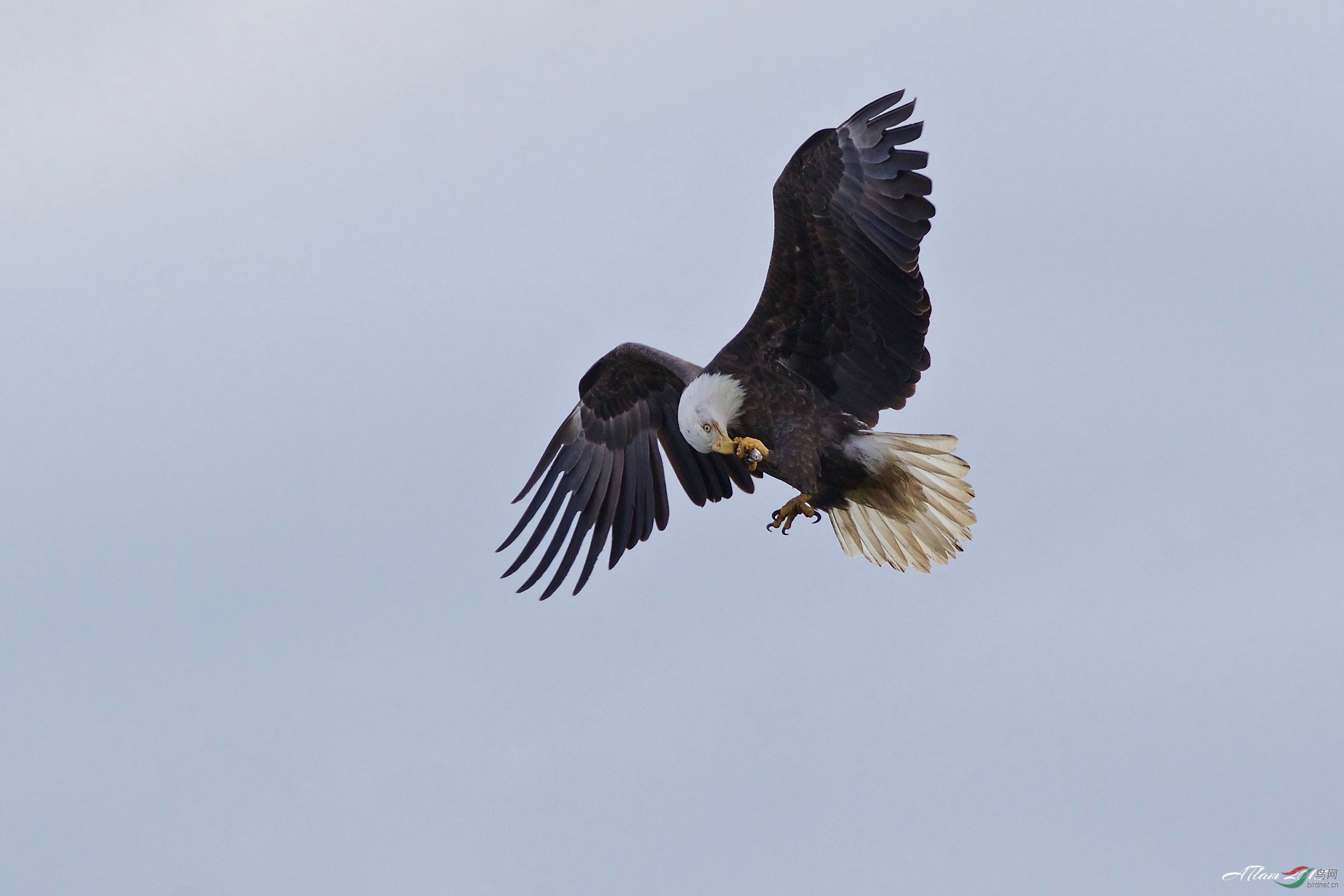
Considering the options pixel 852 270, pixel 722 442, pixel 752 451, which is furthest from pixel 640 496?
pixel 852 270

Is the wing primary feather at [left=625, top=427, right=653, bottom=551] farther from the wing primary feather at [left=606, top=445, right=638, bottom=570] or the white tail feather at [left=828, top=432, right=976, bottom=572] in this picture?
the white tail feather at [left=828, top=432, right=976, bottom=572]

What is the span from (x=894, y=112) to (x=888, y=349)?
1.17 meters

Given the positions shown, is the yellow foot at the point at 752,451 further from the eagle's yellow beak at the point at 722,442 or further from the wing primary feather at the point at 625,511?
the wing primary feather at the point at 625,511

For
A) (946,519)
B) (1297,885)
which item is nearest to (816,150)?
(946,519)

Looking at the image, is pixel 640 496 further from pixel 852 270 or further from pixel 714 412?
pixel 852 270

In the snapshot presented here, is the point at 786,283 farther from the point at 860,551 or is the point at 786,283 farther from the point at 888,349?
the point at 860,551

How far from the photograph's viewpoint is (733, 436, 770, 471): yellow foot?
9.05 metres

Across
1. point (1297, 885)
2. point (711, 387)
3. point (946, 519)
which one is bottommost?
point (1297, 885)

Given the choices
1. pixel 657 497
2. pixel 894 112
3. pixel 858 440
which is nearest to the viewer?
pixel 894 112

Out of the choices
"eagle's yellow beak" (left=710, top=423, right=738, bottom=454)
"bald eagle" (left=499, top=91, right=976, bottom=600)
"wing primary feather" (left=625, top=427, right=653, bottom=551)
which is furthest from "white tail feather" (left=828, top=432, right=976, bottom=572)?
"wing primary feather" (left=625, top=427, right=653, bottom=551)

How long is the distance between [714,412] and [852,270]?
0.96m

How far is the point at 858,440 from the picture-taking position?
29.6 ft

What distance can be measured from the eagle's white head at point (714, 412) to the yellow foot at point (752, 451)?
60 mm

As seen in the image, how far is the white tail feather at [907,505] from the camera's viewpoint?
8.98m
